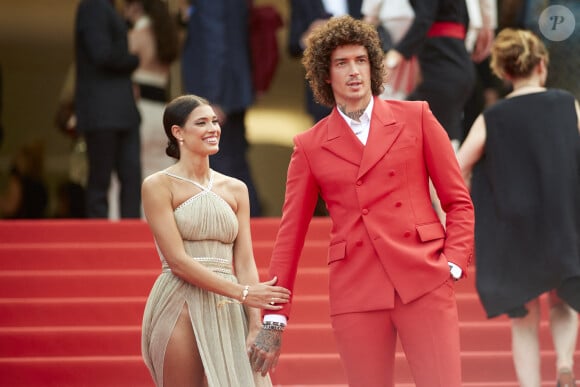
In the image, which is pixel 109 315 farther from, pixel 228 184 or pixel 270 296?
pixel 270 296

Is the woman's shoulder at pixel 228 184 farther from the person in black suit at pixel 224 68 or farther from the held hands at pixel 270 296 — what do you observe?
the person in black suit at pixel 224 68

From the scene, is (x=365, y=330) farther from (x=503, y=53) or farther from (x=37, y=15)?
(x=37, y=15)

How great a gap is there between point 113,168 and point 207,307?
202 inches

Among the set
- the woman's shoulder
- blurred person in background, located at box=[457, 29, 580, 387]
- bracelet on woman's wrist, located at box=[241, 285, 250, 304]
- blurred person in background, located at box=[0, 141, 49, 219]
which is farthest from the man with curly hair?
blurred person in background, located at box=[0, 141, 49, 219]

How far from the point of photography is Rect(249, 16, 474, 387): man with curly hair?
15.6 feet

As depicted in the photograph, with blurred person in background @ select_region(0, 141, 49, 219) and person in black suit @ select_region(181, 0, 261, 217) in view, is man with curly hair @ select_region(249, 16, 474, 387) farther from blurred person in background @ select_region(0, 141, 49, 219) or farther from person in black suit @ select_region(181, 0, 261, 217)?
blurred person in background @ select_region(0, 141, 49, 219)

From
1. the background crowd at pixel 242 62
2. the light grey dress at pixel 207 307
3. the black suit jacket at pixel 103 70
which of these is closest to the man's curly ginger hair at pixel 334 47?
the light grey dress at pixel 207 307

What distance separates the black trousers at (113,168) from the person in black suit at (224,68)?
64cm

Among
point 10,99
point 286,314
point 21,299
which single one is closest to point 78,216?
point 10,99

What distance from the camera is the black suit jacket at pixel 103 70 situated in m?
10.1

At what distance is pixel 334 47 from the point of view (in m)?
5.08

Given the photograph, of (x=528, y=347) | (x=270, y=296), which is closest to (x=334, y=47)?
(x=270, y=296)

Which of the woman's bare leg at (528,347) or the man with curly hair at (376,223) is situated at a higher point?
the man with curly hair at (376,223)

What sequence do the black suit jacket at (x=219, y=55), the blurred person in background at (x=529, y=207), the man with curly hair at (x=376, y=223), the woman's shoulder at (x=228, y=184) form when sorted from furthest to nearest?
the black suit jacket at (x=219, y=55) → the blurred person in background at (x=529, y=207) → the woman's shoulder at (x=228, y=184) → the man with curly hair at (x=376, y=223)
